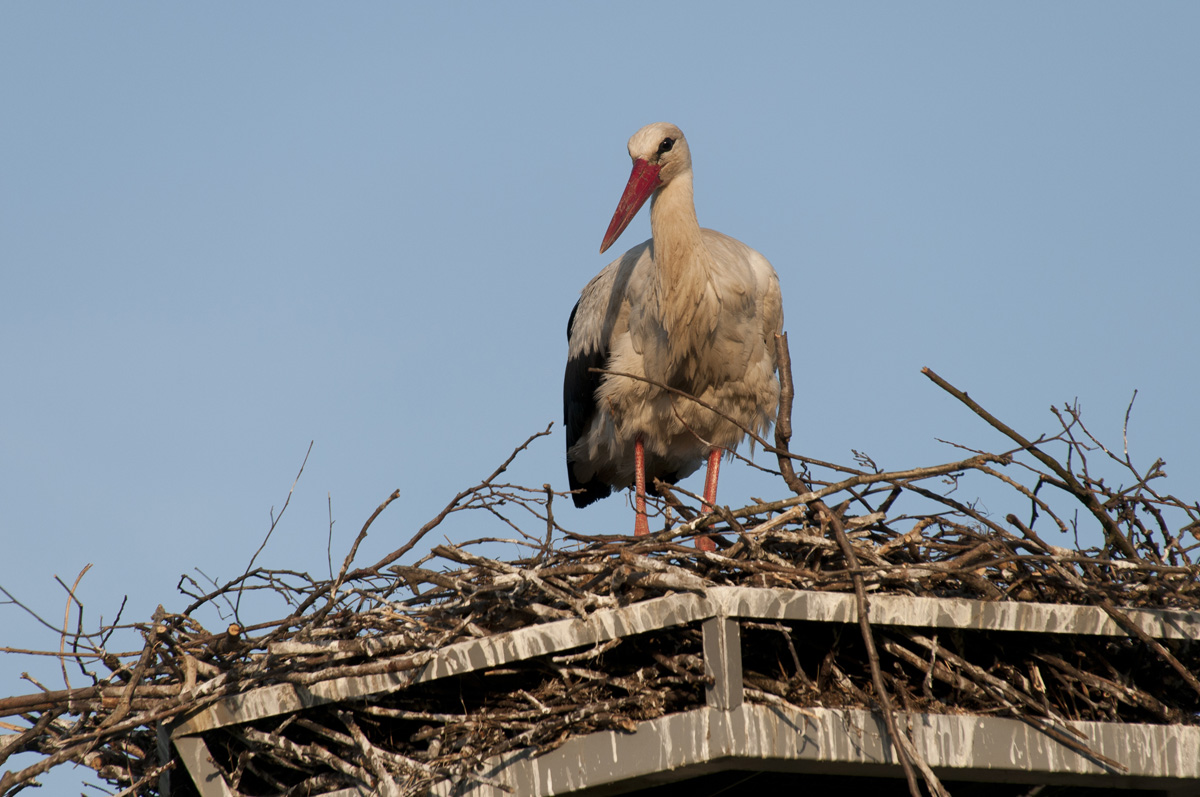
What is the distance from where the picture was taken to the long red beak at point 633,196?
5742mm

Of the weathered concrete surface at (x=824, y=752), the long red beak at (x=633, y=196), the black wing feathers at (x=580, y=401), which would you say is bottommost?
the weathered concrete surface at (x=824, y=752)

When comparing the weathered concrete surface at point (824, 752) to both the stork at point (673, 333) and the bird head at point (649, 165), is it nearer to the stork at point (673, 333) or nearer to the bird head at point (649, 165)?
the stork at point (673, 333)

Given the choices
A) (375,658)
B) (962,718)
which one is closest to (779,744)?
(962,718)

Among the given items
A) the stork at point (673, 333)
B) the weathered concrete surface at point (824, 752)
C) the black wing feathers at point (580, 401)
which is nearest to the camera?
the weathered concrete surface at point (824, 752)

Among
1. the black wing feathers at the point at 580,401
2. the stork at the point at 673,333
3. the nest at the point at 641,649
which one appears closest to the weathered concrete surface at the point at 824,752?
the nest at the point at 641,649

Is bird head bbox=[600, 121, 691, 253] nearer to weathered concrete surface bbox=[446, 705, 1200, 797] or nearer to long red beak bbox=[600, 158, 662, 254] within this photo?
long red beak bbox=[600, 158, 662, 254]

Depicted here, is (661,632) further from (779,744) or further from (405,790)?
(405,790)

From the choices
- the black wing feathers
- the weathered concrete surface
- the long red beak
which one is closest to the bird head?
the long red beak

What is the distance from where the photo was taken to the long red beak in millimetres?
5742

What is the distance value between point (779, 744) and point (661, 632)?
50cm

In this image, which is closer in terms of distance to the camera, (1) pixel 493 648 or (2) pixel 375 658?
(1) pixel 493 648

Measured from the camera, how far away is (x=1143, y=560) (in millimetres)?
4023

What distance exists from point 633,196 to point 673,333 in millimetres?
629

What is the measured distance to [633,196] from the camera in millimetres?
5801
